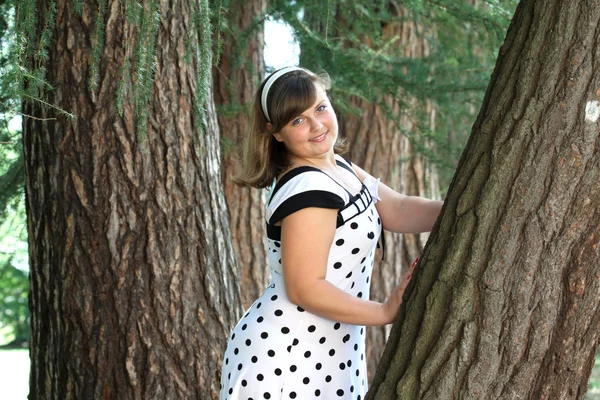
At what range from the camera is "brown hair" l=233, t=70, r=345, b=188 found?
92.6 inches

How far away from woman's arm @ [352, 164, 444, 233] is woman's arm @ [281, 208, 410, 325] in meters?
0.43

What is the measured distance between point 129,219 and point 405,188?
3.91 m

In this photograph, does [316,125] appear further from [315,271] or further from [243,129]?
[243,129]

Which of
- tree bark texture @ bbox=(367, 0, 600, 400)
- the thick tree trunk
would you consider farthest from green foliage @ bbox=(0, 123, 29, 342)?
tree bark texture @ bbox=(367, 0, 600, 400)

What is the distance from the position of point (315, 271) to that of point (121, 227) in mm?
1049

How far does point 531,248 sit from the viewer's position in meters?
1.78

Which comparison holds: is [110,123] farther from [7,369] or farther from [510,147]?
[7,369]

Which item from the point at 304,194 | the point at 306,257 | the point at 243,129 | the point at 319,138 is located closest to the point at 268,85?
the point at 319,138

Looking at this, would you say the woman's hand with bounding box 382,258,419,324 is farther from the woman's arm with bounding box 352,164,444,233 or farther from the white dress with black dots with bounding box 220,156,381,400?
the woman's arm with bounding box 352,164,444,233

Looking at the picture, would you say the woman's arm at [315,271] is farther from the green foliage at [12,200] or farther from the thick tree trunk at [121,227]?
the green foliage at [12,200]

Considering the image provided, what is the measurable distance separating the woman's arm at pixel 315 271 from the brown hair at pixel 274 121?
13.5 inches

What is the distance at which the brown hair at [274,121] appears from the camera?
2352 millimetres

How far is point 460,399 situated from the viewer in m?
1.81

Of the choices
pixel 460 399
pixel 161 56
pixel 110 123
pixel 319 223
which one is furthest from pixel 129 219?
pixel 460 399
